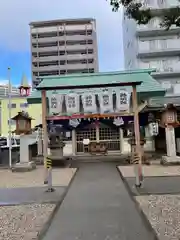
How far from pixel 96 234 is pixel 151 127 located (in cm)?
1309

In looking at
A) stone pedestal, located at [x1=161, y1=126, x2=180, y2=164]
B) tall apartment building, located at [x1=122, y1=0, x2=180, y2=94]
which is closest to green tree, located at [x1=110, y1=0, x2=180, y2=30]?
stone pedestal, located at [x1=161, y1=126, x2=180, y2=164]

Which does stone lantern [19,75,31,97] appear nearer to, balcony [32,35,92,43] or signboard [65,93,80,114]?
signboard [65,93,80,114]

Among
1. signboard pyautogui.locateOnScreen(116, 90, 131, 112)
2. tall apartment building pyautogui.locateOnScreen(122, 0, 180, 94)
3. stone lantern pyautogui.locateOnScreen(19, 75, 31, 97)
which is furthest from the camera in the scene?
tall apartment building pyautogui.locateOnScreen(122, 0, 180, 94)

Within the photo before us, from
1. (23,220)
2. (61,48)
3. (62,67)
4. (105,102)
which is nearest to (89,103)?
(105,102)

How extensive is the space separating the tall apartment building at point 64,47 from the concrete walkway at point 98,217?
66.8m

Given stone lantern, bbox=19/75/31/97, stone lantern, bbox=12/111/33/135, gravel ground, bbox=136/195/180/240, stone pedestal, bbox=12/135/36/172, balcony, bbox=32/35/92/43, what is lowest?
gravel ground, bbox=136/195/180/240

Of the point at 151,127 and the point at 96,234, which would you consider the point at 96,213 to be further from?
the point at 151,127

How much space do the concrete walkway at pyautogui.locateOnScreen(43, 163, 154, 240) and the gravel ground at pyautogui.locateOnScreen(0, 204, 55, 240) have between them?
25 cm

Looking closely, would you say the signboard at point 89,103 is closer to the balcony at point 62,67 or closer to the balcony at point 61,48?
Result: the balcony at point 62,67

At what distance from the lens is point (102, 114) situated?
9586 millimetres

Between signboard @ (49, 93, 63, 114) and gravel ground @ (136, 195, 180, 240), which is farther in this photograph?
signboard @ (49, 93, 63, 114)

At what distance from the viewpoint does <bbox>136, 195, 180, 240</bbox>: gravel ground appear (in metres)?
4.86

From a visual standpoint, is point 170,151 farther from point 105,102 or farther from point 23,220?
point 23,220

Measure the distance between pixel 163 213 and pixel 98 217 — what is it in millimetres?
1298
